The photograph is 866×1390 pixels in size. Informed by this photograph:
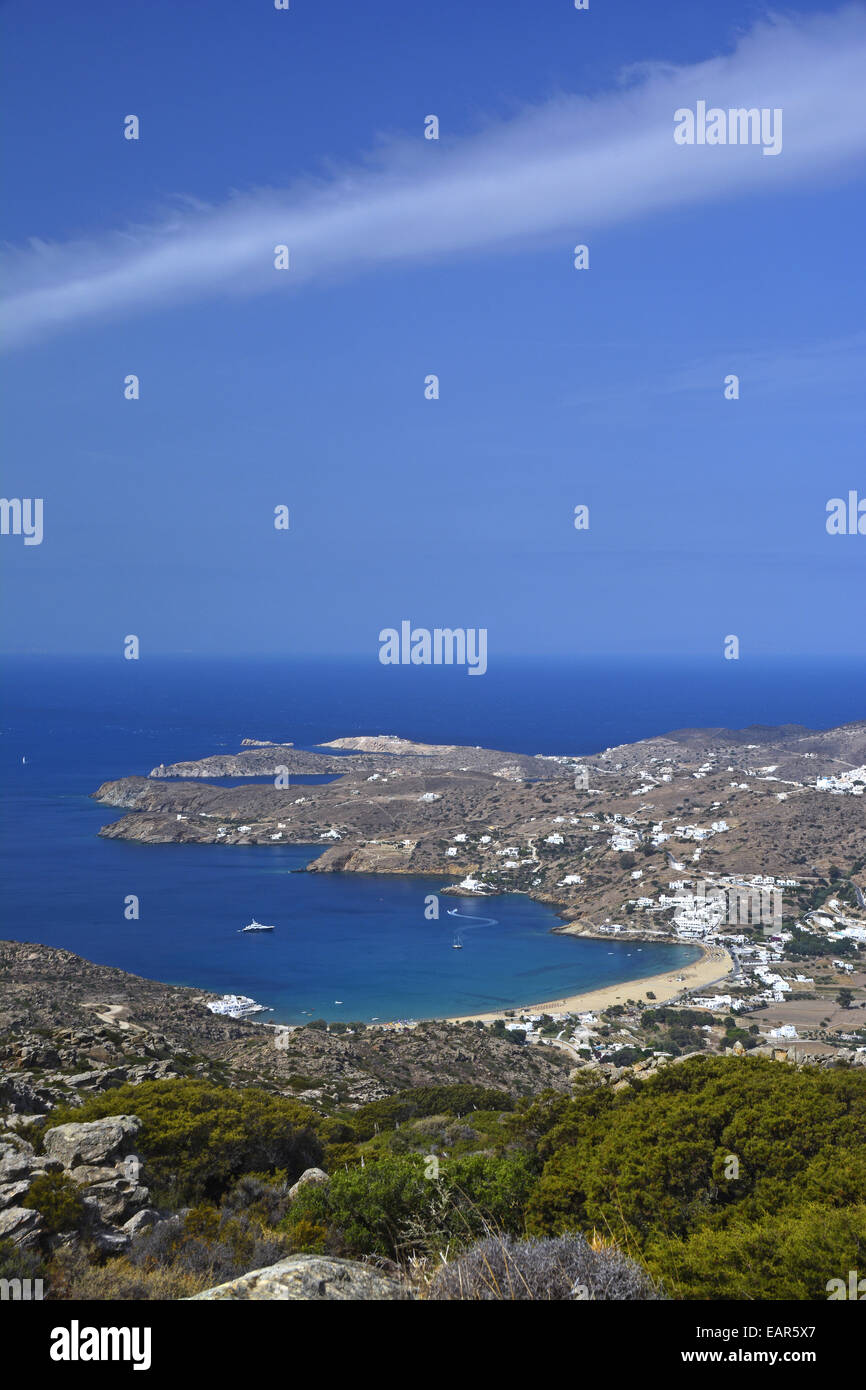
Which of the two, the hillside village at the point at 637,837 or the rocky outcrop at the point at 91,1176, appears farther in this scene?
the hillside village at the point at 637,837

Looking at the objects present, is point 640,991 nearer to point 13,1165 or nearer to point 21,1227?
point 13,1165

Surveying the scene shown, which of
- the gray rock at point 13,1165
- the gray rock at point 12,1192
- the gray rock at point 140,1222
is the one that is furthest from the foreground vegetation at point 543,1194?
the gray rock at point 13,1165

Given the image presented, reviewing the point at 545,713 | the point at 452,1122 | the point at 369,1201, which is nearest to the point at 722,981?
the point at 452,1122

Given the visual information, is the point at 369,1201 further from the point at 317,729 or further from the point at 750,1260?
the point at 317,729

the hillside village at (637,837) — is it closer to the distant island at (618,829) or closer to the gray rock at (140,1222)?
the distant island at (618,829)

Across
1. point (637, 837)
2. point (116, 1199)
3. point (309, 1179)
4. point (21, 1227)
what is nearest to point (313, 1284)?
point (21, 1227)
